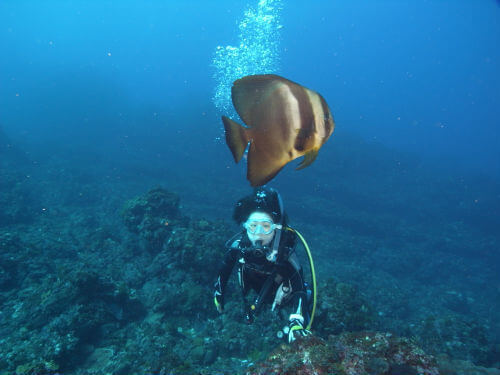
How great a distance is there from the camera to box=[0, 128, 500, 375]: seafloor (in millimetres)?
3529

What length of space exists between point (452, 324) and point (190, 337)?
5700 millimetres

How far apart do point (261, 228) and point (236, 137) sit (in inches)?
77.3

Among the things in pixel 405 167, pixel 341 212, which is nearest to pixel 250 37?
pixel 405 167

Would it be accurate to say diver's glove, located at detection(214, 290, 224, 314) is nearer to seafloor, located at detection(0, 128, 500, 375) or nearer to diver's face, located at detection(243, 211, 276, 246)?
seafloor, located at detection(0, 128, 500, 375)

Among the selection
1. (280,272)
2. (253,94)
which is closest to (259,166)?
(253,94)

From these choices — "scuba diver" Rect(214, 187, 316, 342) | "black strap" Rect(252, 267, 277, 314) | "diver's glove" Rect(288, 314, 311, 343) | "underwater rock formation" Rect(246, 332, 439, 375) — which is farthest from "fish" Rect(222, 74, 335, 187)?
"black strap" Rect(252, 267, 277, 314)

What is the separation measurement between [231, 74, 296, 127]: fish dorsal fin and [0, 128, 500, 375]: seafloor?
2.05 metres

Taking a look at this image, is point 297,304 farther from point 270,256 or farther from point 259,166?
point 259,166

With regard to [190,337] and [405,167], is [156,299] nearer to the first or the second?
[190,337]

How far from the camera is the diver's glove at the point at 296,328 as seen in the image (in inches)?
100

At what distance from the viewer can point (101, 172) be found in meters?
20.5

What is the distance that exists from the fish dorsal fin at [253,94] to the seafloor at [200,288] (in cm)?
205

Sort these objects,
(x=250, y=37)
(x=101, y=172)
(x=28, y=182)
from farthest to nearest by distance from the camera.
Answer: (x=250, y=37), (x=101, y=172), (x=28, y=182)

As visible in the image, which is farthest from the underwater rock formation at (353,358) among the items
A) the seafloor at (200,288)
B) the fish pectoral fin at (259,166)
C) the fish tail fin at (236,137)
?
the fish tail fin at (236,137)
